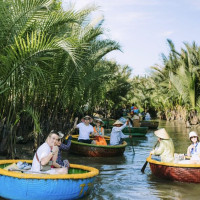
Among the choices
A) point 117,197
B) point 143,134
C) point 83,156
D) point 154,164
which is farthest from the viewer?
point 143,134

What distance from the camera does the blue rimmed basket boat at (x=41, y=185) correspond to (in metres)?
5.73

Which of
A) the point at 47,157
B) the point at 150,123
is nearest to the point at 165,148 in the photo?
the point at 47,157

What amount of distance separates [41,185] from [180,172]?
3.51 m

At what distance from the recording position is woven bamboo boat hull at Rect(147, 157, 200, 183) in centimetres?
772

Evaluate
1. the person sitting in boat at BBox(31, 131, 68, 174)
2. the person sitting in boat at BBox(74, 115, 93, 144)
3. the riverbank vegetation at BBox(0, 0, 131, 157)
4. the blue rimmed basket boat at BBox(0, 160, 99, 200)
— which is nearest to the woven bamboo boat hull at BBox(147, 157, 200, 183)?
the blue rimmed basket boat at BBox(0, 160, 99, 200)

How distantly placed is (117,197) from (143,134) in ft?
38.7

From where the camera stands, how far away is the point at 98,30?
11250 millimetres

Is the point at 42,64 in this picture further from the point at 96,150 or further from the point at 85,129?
the point at 96,150

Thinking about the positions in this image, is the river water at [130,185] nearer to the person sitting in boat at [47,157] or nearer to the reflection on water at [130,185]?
the reflection on water at [130,185]

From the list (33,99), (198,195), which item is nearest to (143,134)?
(33,99)

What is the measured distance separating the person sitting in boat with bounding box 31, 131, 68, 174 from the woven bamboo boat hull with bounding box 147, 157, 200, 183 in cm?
278

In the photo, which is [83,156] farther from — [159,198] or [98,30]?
[159,198]

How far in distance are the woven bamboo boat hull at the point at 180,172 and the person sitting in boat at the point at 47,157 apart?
2.78 m

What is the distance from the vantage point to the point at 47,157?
5836 millimetres
